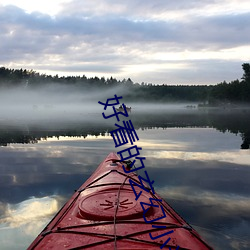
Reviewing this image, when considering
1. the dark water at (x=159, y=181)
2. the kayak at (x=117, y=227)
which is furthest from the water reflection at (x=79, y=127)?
the kayak at (x=117, y=227)

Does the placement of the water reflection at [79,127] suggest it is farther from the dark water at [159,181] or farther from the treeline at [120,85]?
the treeline at [120,85]

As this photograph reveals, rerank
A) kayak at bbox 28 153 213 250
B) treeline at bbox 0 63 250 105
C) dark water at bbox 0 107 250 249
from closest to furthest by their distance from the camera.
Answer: kayak at bbox 28 153 213 250 → dark water at bbox 0 107 250 249 → treeline at bbox 0 63 250 105

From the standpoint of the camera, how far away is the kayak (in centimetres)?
461

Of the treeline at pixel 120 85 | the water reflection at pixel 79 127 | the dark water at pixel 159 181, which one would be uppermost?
the treeline at pixel 120 85

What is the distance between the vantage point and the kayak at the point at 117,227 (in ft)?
15.1

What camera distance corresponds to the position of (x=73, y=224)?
17.8 feet

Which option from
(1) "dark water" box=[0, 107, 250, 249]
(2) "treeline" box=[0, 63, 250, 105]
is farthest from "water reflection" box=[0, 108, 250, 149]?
(2) "treeline" box=[0, 63, 250, 105]

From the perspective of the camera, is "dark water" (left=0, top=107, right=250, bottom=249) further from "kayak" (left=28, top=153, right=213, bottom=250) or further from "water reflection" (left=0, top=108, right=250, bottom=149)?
"water reflection" (left=0, top=108, right=250, bottom=149)

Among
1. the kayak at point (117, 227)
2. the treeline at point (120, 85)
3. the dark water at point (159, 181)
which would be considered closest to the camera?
the kayak at point (117, 227)

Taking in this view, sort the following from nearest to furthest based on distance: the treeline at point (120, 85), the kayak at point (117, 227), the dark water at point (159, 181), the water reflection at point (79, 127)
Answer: the kayak at point (117, 227) < the dark water at point (159, 181) < the water reflection at point (79, 127) < the treeline at point (120, 85)

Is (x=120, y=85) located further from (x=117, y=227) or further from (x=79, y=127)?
(x=117, y=227)

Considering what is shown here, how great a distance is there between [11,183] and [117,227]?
7669 millimetres

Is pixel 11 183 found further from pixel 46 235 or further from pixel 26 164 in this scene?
pixel 46 235

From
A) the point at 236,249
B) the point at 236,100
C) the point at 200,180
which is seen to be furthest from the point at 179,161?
the point at 236,100
